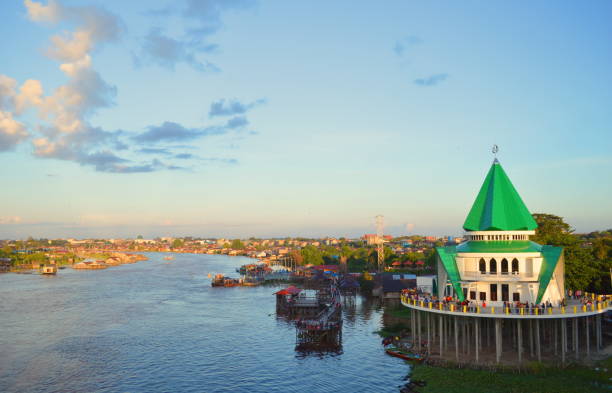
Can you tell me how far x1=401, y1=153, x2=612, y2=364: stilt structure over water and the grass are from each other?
198 cm

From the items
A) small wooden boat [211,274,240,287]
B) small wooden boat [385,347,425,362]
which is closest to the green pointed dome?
small wooden boat [385,347,425,362]

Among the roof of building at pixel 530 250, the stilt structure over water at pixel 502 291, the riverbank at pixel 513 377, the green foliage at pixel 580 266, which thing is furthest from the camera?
the green foliage at pixel 580 266

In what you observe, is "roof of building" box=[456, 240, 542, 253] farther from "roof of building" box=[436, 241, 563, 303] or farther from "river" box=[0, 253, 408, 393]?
"river" box=[0, 253, 408, 393]

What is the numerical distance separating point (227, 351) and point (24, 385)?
683 inches

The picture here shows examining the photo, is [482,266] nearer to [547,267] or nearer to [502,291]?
[502,291]

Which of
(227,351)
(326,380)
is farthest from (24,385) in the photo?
(326,380)

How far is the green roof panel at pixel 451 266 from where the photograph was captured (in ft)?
140

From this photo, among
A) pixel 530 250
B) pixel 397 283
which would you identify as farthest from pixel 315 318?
pixel 530 250

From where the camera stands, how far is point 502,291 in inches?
1651

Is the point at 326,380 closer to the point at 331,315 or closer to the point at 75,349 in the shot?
the point at 331,315

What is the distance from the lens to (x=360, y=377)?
40031 mm

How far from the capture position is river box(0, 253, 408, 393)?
39.2m

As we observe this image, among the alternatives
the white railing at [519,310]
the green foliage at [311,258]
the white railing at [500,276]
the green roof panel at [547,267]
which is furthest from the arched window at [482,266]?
the green foliage at [311,258]

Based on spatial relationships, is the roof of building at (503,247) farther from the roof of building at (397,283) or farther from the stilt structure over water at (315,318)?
the roof of building at (397,283)
